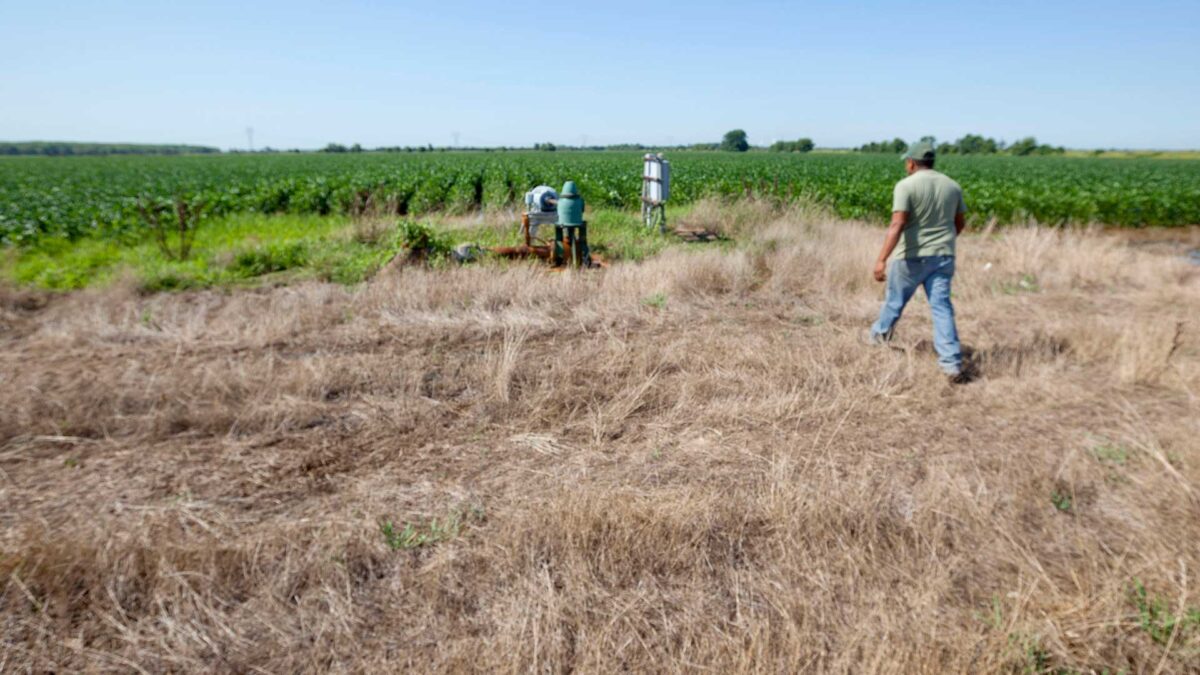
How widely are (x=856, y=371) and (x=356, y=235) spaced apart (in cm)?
867

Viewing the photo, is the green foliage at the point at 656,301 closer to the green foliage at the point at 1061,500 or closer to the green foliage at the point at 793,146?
the green foliage at the point at 1061,500

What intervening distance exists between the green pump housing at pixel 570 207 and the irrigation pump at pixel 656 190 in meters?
3.18

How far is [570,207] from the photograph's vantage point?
8805 mm

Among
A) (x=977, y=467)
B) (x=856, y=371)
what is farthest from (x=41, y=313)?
(x=977, y=467)

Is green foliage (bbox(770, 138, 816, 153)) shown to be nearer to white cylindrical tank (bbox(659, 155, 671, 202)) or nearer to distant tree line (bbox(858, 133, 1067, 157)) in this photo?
distant tree line (bbox(858, 133, 1067, 157))

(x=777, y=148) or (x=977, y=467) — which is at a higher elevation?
(x=777, y=148)

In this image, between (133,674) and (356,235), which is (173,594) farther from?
(356,235)

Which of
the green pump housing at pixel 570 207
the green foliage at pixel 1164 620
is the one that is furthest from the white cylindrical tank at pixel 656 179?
the green foliage at pixel 1164 620

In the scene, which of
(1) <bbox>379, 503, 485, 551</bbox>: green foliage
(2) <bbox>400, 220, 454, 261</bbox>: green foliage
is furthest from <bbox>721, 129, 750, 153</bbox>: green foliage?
(1) <bbox>379, 503, 485, 551</bbox>: green foliage

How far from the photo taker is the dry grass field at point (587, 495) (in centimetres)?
240

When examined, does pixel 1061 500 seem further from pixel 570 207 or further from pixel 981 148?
pixel 981 148

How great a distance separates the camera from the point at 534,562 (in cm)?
283

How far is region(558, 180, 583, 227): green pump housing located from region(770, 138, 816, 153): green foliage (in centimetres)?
8073

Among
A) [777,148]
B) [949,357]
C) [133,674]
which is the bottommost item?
[133,674]
